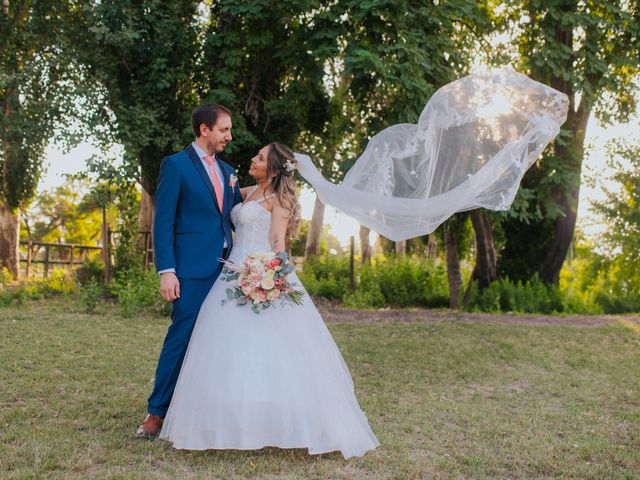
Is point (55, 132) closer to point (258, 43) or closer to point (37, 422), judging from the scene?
point (258, 43)

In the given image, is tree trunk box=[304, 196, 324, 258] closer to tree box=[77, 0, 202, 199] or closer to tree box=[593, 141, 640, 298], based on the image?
tree box=[593, 141, 640, 298]

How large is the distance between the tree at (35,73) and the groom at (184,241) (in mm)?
8339

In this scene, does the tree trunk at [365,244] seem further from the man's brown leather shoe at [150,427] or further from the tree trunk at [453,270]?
the man's brown leather shoe at [150,427]

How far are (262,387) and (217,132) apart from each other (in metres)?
1.83

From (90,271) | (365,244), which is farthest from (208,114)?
(365,244)

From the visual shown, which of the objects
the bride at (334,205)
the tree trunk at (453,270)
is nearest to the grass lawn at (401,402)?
the bride at (334,205)

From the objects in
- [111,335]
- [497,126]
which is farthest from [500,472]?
[111,335]

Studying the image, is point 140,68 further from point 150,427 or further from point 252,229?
point 150,427

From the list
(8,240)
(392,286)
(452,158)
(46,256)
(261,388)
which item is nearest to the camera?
(261,388)

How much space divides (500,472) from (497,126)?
2845mm

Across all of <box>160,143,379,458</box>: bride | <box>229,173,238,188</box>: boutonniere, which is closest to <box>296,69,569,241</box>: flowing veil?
<box>229,173,238,188</box>: boutonniere

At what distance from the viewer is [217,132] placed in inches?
197

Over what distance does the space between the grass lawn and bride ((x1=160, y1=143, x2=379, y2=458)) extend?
0.53ft

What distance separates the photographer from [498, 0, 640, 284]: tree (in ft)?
39.3
